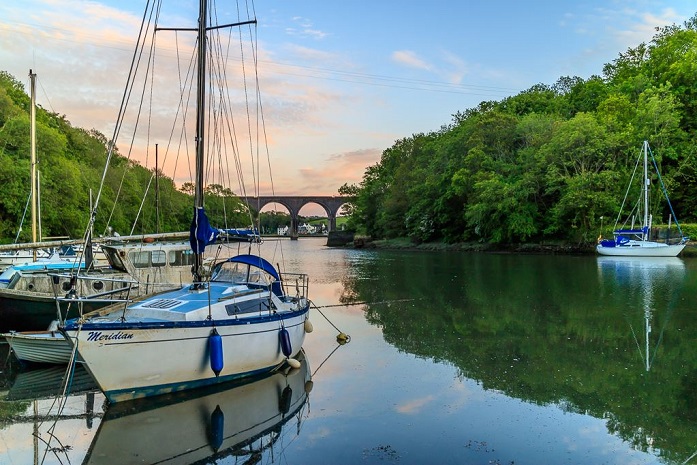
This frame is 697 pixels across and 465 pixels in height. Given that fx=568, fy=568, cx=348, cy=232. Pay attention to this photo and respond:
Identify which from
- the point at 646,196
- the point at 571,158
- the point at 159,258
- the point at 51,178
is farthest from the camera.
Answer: the point at 571,158

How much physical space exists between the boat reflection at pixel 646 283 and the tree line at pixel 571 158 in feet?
30.4

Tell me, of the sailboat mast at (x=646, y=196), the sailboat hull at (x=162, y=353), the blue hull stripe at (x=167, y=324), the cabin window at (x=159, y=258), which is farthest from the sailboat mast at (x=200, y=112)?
the sailboat mast at (x=646, y=196)

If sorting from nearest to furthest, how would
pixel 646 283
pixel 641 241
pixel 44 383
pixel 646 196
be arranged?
pixel 44 383 < pixel 646 283 < pixel 641 241 < pixel 646 196

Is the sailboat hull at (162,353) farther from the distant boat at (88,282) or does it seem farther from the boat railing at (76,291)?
the distant boat at (88,282)

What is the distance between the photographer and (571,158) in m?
53.0

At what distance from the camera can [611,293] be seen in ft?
78.9

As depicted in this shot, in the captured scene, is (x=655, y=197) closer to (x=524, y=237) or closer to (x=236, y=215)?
(x=524, y=237)

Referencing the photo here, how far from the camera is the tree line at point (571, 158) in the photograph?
52844 millimetres

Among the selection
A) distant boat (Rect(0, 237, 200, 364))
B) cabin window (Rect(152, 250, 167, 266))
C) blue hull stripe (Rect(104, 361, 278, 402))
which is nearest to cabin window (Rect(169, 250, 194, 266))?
distant boat (Rect(0, 237, 200, 364))

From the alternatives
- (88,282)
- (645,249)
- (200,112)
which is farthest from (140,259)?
(645,249)

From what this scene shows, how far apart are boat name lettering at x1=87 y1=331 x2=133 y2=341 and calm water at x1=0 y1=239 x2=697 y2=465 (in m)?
1.32

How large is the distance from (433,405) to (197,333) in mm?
4507

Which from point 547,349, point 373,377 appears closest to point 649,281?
point 547,349

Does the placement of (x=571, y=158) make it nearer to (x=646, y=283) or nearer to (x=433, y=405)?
(x=646, y=283)
